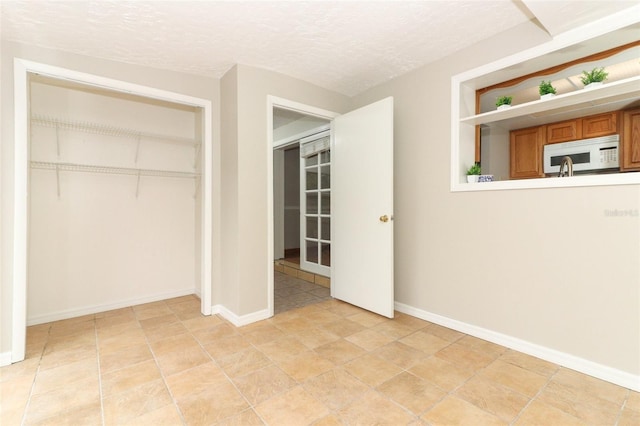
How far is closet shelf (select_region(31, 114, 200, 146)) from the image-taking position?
8.64 ft

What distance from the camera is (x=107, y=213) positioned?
9.88 feet

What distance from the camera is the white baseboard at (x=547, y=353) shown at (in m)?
1.74

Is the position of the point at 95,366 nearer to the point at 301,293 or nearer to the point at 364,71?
the point at 301,293

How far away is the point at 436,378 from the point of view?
1818mm

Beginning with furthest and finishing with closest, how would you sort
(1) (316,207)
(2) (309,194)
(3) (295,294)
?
(2) (309,194)
(1) (316,207)
(3) (295,294)

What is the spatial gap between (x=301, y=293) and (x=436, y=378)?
202 cm

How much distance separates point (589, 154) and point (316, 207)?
3.19 m

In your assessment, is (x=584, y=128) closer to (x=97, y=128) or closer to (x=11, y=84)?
(x=97, y=128)

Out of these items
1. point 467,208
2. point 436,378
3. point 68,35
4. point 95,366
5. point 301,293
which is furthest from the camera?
point 301,293

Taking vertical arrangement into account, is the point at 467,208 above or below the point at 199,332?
above

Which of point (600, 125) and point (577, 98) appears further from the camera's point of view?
point (600, 125)

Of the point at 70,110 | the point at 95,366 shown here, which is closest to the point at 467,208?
the point at 95,366

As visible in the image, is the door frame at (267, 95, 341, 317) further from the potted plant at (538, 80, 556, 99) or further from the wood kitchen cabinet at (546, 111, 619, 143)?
the wood kitchen cabinet at (546, 111, 619, 143)

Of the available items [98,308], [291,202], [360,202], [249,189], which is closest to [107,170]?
[98,308]
